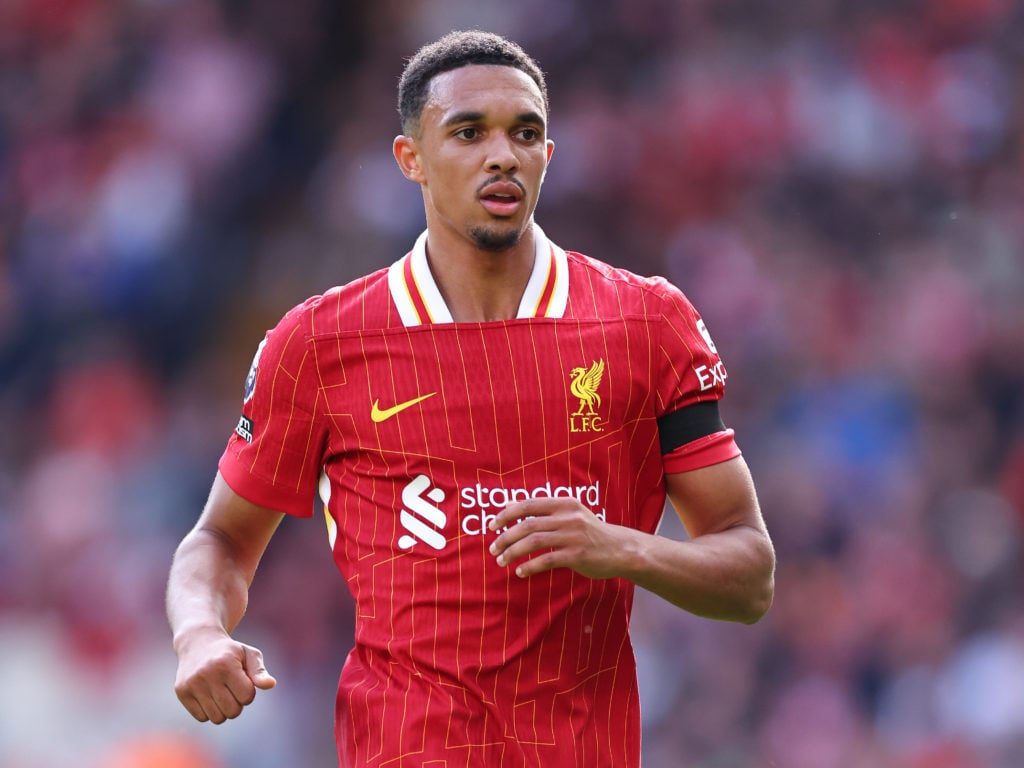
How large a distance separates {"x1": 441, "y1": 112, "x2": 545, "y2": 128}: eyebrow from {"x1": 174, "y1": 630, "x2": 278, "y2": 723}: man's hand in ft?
4.31

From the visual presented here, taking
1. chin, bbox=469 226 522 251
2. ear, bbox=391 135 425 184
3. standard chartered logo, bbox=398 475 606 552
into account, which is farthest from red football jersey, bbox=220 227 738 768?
ear, bbox=391 135 425 184

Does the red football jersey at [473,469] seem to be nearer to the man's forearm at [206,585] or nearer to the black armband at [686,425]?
the black armband at [686,425]

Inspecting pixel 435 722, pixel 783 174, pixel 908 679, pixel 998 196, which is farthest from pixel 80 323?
pixel 435 722

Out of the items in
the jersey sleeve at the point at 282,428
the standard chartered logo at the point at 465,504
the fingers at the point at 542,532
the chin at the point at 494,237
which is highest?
the chin at the point at 494,237

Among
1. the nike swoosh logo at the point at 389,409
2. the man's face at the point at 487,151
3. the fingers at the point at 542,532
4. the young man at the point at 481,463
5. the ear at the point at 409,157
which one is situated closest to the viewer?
the fingers at the point at 542,532

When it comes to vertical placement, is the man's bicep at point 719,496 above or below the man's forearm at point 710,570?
above

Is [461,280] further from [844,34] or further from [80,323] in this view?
[844,34]

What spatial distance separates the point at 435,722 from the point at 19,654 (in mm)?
5373

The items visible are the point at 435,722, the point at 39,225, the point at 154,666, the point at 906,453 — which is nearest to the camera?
the point at 435,722

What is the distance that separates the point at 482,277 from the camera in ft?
11.8

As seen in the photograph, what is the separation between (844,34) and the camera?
9969 millimetres

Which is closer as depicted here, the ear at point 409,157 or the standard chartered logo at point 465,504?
the standard chartered logo at point 465,504

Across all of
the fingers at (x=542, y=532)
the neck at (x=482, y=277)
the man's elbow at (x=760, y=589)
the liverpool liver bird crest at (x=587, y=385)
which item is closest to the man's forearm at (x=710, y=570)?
the man's elbow at (x=760, y=589)

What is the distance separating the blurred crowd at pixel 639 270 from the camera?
793 cm
